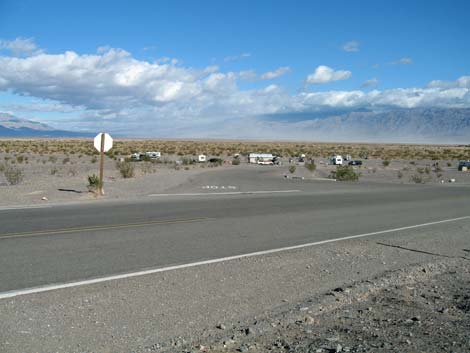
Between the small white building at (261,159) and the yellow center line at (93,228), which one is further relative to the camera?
the small white building at (261,159)

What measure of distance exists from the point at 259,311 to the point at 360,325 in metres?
1.24

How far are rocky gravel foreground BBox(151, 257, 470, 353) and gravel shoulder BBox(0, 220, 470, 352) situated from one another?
11 millimetres

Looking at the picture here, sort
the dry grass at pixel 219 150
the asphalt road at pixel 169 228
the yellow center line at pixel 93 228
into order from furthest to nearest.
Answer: the dry grass at pixel 219 150
the yellow center line at pixel 93 228
the asphalt road at pixel 169 228

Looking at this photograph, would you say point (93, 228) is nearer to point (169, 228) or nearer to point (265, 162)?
point (169, 228)

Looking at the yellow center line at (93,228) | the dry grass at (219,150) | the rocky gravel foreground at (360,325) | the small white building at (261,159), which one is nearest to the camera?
the rocky gravel foreground at (360,325)

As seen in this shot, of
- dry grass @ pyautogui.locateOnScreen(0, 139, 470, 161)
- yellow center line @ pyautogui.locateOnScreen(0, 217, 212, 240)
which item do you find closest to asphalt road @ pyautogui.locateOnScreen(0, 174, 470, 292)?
yellow center line @ pyautogui.locateOnScreen(0, 217, 212, 240)

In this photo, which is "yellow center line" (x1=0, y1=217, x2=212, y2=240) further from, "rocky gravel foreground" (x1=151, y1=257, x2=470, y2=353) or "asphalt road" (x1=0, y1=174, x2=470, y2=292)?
"rocky gravel foreground" (x1=151, y1=257, x2=470, y2=353)

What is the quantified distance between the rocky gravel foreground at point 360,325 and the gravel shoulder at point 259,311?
0.04ft

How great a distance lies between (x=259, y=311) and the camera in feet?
23.2

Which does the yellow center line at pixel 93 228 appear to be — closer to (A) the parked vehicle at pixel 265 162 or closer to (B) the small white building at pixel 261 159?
(A) the parked vehicle at pixel 265 162

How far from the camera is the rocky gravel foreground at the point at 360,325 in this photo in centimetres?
584

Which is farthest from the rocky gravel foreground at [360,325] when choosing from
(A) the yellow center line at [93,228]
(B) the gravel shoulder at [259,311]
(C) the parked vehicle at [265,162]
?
(C) the parked vehicle at [265,162]

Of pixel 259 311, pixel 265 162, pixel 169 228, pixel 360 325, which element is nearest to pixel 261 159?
pixel 265 162

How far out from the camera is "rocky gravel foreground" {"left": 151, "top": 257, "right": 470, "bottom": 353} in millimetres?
5840
